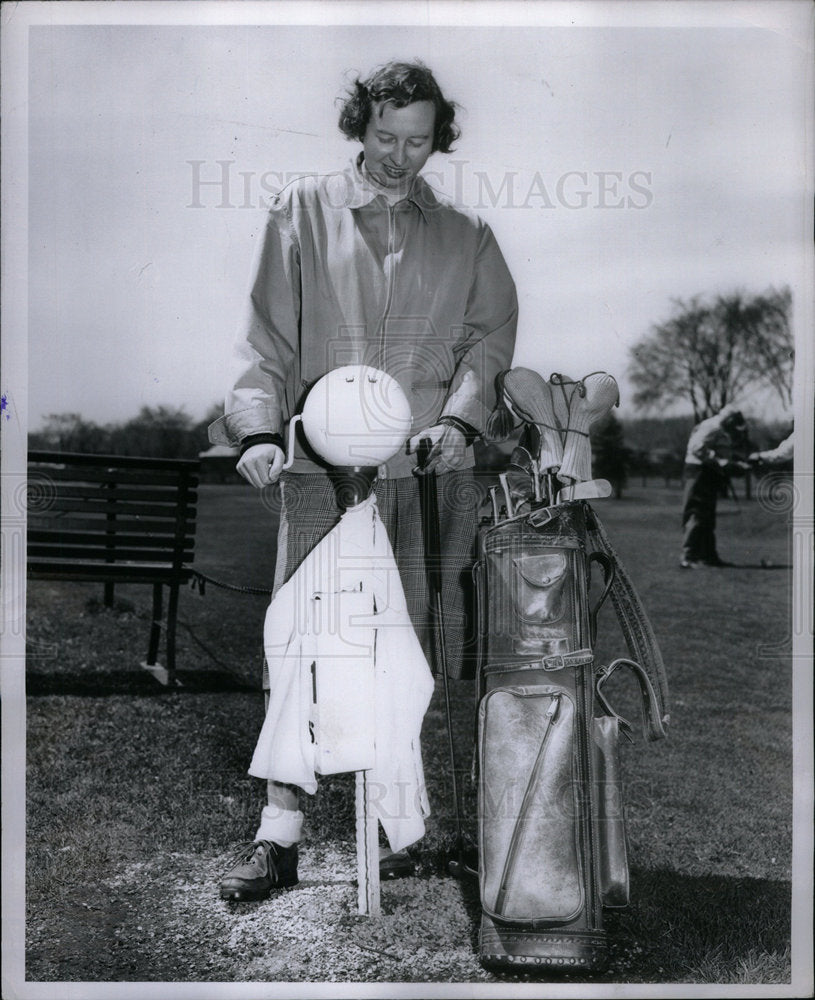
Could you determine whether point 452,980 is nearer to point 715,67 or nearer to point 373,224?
point 373,224

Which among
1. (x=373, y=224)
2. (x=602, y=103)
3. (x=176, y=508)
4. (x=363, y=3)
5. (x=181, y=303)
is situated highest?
(x=363, y=3)

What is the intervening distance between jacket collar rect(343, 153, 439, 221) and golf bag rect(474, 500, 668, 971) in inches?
33.8

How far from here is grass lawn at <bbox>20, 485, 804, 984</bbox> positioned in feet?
7.54

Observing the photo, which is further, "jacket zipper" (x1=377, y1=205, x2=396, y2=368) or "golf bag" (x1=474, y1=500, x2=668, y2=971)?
"jacket zipper" (x1=377, y1=205, x2=396, y2=368)

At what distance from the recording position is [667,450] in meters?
3.33

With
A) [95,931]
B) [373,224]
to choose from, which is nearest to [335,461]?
[373,224]

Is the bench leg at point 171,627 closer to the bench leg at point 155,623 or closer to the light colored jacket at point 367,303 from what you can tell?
the bench leg at point 155,623

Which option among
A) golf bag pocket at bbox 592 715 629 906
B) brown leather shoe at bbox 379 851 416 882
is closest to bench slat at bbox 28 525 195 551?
brown leather shoe at bbox 379 851 416 882

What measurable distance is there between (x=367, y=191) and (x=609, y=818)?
158cm

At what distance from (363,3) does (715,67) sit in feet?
2.97

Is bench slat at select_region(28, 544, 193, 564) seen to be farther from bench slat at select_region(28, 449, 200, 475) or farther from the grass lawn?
bench slat at select_region(28, 449, 200, 475)

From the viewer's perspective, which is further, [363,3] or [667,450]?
[667,450]

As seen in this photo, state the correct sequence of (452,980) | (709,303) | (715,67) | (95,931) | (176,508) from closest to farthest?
(452,980), (95,931), (715,67), (709,303), (176,508)

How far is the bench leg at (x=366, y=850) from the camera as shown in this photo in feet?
7.48
